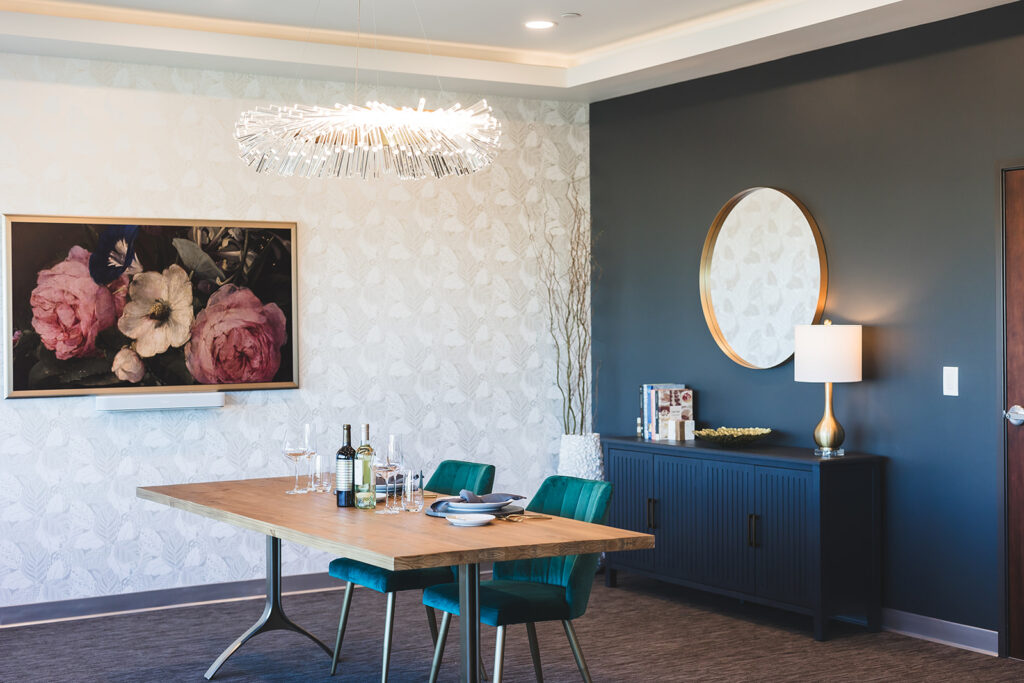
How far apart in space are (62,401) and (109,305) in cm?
55

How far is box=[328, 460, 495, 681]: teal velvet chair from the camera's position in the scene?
4348mm

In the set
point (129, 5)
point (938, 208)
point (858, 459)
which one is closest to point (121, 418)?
point (129, 5)

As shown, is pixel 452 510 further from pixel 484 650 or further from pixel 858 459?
pixel 858 459

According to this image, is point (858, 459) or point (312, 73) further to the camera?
point (312, 73)

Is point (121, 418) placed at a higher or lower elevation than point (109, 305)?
lower

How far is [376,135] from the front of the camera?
4266mm

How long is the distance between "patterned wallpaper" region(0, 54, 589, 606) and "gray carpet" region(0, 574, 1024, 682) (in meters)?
0.42

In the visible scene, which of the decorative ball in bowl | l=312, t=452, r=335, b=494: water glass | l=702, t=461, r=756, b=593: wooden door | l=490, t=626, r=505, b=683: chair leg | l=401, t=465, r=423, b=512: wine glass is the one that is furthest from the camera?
the decorative ball in bowl

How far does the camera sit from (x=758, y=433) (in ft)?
18.3

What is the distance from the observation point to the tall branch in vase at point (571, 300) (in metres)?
6.89

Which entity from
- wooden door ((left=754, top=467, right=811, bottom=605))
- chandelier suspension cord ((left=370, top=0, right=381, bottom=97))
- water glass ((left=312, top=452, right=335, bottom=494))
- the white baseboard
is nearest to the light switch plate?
wooden door ((left=754, top=467, right=811, bottom=605))

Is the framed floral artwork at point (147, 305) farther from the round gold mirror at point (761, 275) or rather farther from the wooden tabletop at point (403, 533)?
the round gold mirror at point (761, 275)

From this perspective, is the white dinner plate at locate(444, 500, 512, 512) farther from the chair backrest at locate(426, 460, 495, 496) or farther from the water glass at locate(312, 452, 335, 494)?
the water glass at locate(312, 452, 335, 494)

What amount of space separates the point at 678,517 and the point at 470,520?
2.38 meters
